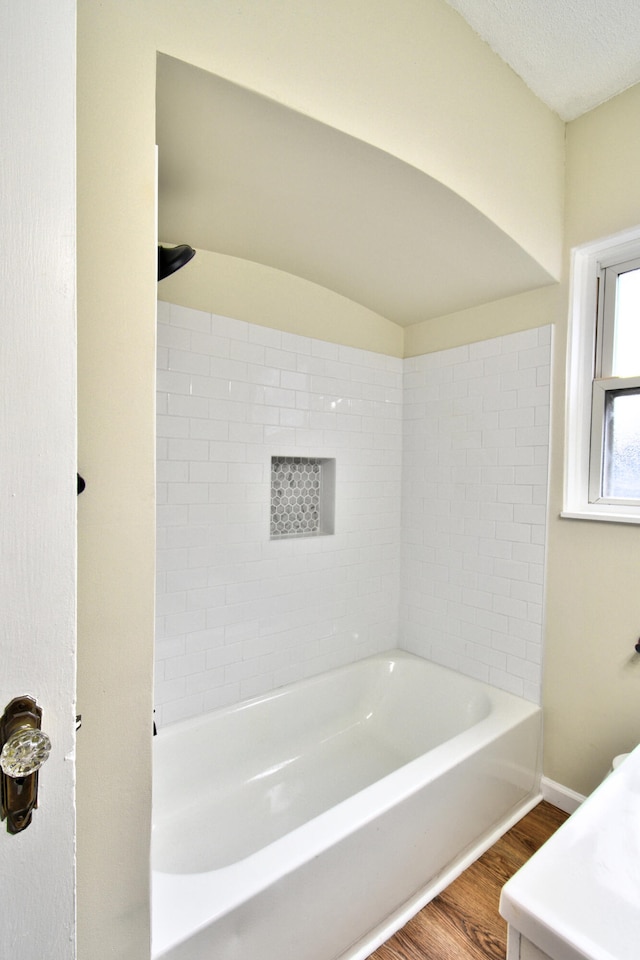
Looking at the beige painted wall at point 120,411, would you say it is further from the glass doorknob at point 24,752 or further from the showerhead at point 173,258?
the glass doorknob at point 24,752

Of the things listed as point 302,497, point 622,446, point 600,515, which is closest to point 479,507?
point 600,515

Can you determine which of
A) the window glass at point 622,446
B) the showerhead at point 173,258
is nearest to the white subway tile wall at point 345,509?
the window glass at point 622,446

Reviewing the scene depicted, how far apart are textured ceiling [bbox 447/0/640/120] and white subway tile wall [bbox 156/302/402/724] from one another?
4.02ft

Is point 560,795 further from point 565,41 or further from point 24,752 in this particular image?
point 565,41

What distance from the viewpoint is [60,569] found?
522 mm

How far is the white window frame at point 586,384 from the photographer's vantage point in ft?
6.13

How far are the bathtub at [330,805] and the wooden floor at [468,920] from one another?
3 cm

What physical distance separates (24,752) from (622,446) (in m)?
2.14

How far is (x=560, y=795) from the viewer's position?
6.25 feet

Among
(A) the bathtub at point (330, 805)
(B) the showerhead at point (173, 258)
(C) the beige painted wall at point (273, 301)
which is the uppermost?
(C) the beige painted wall at point (273, 301)

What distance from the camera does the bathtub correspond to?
1077 mm

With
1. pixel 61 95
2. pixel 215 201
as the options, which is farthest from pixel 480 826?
pixel 215 201

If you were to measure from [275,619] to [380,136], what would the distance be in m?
1.86

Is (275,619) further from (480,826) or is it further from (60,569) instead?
(60,569)
